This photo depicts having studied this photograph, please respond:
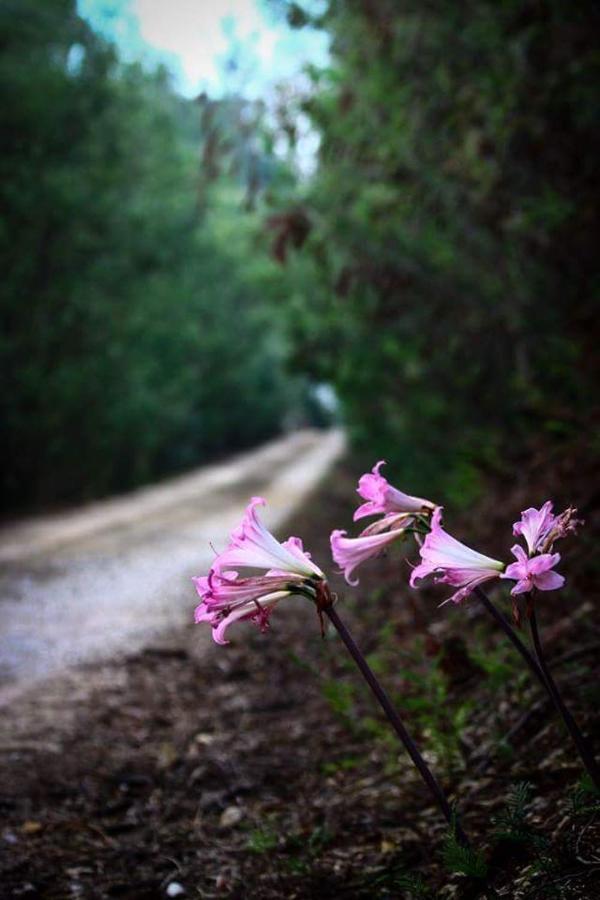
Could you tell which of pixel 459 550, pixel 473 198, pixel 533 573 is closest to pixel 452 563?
pixel 459 550

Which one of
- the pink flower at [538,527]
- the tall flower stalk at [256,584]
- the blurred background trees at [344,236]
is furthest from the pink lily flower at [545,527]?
the blurred background trees at [344,236]

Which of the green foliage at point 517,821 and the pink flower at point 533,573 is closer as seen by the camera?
the pink flower at point 533,573

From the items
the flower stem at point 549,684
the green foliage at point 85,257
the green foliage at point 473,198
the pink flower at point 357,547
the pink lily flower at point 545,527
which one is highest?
the green foliage at point 85,257

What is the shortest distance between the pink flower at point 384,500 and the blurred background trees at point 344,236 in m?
4.23

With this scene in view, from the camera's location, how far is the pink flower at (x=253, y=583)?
178 cm

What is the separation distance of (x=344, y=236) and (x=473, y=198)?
8.02 feet

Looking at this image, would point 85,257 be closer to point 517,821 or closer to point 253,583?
point 253,583

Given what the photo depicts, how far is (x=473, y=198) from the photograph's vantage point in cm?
692

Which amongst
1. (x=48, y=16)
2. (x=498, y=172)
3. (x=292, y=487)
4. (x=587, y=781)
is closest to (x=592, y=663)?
(x=587, y=781)

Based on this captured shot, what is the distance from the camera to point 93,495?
61.2 ft

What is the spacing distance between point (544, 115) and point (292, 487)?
15.6m

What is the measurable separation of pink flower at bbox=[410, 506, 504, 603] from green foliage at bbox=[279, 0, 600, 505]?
4.35 meters

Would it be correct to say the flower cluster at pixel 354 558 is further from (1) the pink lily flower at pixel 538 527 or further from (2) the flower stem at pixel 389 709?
(2) the flower stem at pixel 389 709

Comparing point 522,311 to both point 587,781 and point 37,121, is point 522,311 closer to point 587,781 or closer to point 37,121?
point 587,781
